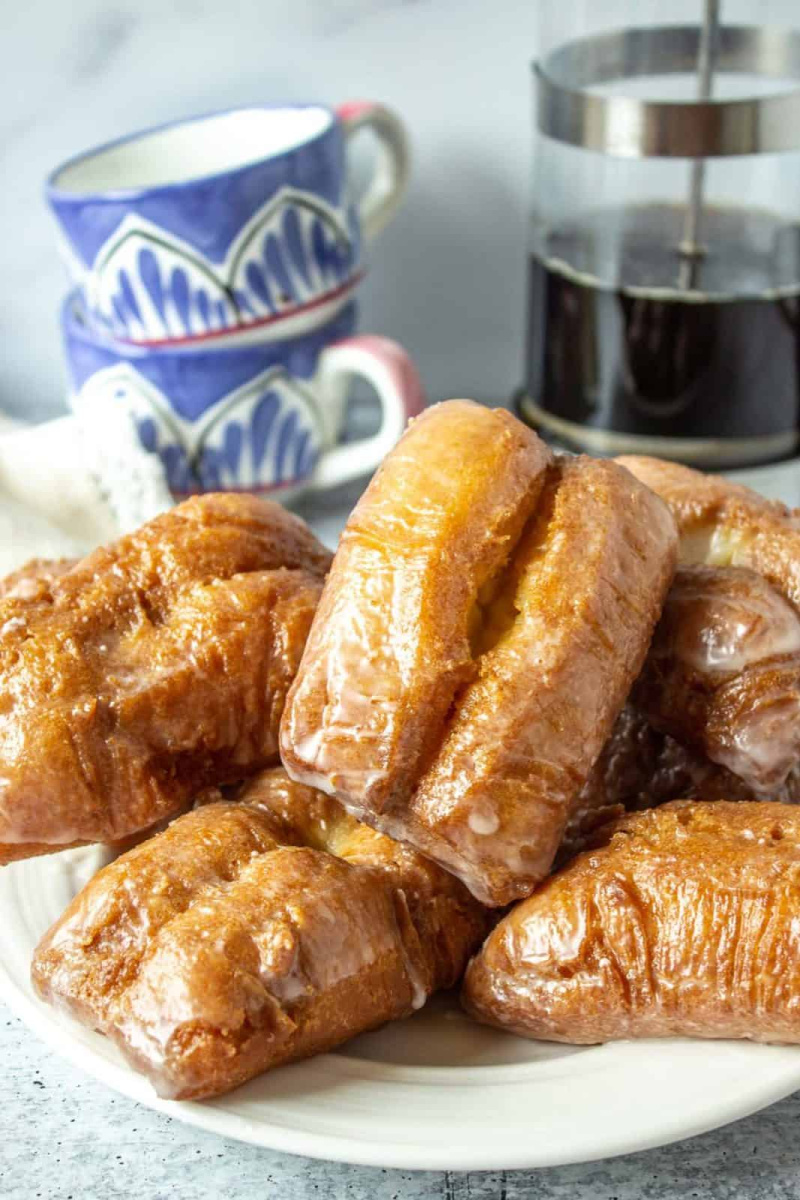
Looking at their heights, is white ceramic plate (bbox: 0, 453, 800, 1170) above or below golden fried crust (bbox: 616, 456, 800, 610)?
below

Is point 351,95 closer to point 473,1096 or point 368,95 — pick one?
point 368,95

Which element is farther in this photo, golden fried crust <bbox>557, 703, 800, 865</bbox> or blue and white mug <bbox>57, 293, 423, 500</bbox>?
→ blue and white mug <bbox>57, 293, 423, 500</bbox>

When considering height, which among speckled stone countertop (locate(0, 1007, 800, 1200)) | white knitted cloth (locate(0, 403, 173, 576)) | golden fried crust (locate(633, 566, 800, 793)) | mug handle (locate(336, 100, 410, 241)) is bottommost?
speckled stone countertop (locate(0, 1007, 800, 1200))

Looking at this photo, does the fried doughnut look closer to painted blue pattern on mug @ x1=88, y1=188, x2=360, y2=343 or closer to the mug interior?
painted blue pattern on mug @ x1=88, y1=188, x2=360, y2=343

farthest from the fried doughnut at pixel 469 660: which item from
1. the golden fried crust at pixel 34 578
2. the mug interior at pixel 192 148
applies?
the mug interior at pixel 192 148

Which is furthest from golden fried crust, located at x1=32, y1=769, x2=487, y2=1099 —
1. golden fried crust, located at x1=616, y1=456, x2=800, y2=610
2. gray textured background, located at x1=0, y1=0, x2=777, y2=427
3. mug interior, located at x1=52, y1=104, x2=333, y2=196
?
gray textured background, located at x1=0, y1=0, x2=777, y2=427

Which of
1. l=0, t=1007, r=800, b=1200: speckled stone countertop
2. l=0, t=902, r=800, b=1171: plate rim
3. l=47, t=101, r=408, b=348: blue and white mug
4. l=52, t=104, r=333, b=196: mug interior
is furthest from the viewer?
l=52, t=104, r=333, b=196: mug interior

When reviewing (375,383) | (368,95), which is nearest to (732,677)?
(375,383)

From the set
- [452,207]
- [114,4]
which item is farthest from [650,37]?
[114,4]
